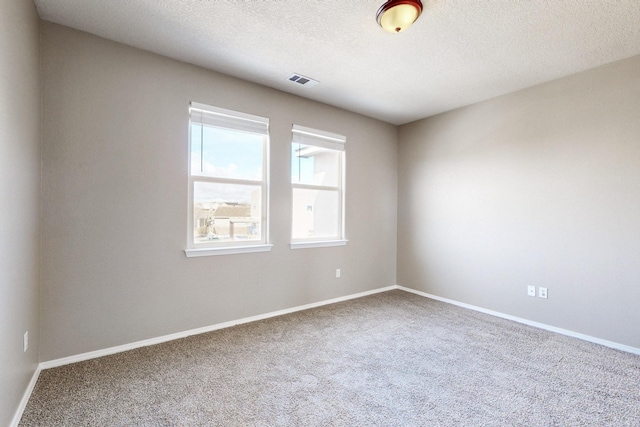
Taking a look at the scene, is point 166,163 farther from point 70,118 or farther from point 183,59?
point 183,59

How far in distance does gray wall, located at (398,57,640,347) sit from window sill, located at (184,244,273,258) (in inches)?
97.8

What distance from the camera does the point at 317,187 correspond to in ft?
13.3

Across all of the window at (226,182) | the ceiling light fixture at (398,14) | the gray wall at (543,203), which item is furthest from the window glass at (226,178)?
the gray wall at (543,203)

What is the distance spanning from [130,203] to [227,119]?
1.28 metres

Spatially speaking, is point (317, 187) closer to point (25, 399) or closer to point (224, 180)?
point (224, 180)

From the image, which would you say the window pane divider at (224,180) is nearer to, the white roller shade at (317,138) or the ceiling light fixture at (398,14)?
the white roller shade at (317,138)

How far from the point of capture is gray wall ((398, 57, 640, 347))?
2.83 metres

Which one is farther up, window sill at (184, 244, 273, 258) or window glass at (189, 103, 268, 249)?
window glass at (189, 103, 268, 249)

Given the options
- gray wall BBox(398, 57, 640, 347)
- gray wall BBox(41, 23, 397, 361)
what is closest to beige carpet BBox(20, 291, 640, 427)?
gray wall BBox(41, 23, 397, 361)

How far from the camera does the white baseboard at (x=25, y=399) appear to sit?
173 centimetres

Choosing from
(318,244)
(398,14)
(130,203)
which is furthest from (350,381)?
(398,14)

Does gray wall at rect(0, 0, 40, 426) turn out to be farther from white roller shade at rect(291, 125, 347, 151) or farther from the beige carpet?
white roller shade at rect(291, 125, 347, 151)

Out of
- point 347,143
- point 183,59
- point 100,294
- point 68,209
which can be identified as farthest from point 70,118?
point 347,143

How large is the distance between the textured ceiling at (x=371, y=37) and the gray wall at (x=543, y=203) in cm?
38
